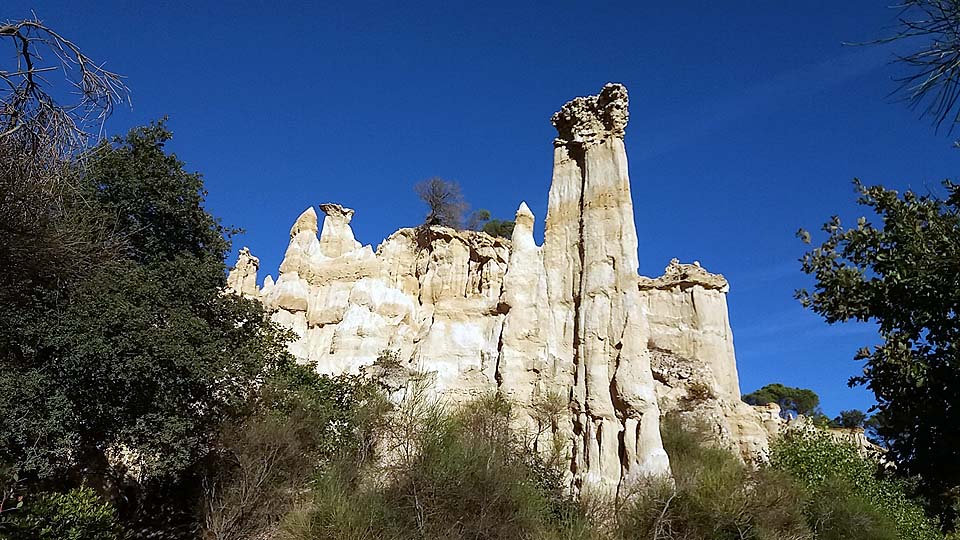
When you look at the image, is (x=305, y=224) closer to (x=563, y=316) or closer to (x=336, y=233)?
(x=336, y=233)

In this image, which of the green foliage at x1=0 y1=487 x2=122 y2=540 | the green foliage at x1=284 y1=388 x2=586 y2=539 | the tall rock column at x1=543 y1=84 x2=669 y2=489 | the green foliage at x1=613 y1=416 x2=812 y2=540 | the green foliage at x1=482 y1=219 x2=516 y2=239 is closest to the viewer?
the green foliage at x1=0 y1=487 x2=122 y2=540

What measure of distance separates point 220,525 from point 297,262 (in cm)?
2230

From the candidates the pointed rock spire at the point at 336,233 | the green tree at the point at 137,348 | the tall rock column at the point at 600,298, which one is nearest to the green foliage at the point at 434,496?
the tall rock column at the point at 600,298

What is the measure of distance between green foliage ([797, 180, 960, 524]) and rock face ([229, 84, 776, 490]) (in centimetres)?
1250

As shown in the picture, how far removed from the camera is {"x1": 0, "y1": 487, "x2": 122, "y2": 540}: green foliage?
12023 mm

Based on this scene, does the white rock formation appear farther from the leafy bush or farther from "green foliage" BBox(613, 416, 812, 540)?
"green foliage" BBox(613, 416, 812, 540)

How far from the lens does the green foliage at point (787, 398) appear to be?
64625 mm

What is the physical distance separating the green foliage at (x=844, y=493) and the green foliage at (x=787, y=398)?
138 feet

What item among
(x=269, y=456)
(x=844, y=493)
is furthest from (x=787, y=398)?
(x=269, y=456)

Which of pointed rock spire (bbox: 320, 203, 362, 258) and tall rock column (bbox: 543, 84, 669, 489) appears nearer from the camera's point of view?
tall rock column (bbox: 543, 84, 669, 489)

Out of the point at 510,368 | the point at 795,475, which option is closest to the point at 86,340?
the point at 510,368

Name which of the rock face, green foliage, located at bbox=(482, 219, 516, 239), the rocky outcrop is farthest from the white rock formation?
the rocky outcrop

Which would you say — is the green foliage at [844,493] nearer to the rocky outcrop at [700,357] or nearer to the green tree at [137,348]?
the rocky outcrop at [700,357]

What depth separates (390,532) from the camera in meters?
14.1
